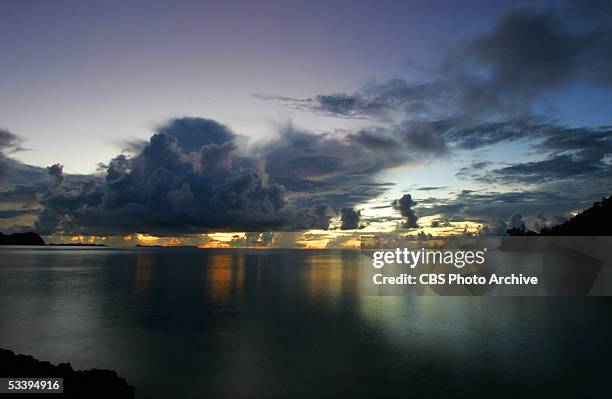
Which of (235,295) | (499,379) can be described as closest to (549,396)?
(499,379)

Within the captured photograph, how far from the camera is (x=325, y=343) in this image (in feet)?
91.1

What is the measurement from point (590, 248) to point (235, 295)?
177 metres

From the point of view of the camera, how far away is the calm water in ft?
65.2

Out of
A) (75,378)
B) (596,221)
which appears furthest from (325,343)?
(596,221)

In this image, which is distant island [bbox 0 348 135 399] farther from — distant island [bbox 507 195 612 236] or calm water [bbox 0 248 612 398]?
distant island [bbox 507 195 612 236]

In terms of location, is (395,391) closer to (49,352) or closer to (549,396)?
(549,396)

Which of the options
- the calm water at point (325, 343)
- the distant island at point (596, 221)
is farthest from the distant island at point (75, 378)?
the distant island at point (596, 221)

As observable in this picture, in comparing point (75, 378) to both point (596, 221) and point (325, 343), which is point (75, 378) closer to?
point (325, 343)

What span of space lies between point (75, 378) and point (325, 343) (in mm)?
16302

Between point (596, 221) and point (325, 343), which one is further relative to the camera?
point (596, 221)

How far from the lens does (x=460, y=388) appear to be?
1942 cm

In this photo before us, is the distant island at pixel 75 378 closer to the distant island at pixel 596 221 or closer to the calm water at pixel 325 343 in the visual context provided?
the calm water at pixel 325 343

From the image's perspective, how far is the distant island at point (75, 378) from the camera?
15.2 m

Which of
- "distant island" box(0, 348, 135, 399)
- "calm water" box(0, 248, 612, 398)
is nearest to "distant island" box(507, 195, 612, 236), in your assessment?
"calm water" box(0, 248, 612, 398)
